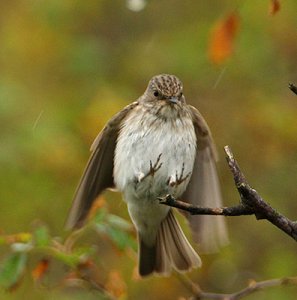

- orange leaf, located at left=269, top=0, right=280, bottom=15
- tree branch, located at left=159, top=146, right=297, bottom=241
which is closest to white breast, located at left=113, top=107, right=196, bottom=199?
orange leaf, located at left=269, top=0, right=280, bottom=15

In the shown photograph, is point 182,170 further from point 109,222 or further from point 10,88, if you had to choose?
point 10,88

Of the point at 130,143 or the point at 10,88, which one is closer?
the point at 130,143

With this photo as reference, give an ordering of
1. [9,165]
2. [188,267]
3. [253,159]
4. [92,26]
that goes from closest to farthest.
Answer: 1. [188,267]
2. [9,165]
3. [253,159]
4. [92,26]

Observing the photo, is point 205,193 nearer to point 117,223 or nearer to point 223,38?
point 117,223

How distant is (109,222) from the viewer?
17.9 feet

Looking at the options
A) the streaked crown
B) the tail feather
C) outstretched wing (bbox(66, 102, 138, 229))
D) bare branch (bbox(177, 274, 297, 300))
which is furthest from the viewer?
the tail feather

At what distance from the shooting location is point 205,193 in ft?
19.9

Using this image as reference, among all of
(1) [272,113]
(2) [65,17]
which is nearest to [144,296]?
(1) [272,113]

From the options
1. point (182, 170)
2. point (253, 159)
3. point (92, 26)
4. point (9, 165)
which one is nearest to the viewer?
point (182, 170)

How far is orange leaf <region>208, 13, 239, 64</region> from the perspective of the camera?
565cm

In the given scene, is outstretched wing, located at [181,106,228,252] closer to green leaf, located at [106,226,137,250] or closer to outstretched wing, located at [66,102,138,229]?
outstretched wing, located at [66,102,138,229]

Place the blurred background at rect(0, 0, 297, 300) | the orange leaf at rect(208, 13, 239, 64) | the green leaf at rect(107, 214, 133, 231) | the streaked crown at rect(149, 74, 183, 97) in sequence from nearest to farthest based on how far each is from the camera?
the green leaf at rect(107, 214, 133, 231) → the orange leaf at rect(208, 13, 239, 64) → the streaked crown at rect(149, 74, 183, 97) → the blurred background at rect(0, 0, 297, 300)

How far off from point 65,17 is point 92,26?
0.76 meters

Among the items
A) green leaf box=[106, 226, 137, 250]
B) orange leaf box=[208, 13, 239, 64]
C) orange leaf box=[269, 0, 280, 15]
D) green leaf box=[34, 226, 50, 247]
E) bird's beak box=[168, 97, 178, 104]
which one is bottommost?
green leaf box=[34, 226, 50, 247]
